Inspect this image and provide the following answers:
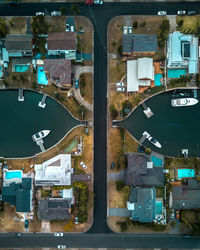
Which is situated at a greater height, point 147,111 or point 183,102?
point 183,102

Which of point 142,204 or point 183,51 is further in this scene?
point 183,51

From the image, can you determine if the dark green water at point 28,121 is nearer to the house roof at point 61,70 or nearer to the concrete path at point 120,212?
the house roof at point 61,70

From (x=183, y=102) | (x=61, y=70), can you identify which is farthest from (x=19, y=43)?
(x=183, y=102)

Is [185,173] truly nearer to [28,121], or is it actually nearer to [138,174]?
[138,174]

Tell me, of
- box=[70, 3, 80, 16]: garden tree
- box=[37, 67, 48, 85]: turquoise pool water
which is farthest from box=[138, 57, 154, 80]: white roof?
box=[37, 67, 48, 85]: turquoise pool water

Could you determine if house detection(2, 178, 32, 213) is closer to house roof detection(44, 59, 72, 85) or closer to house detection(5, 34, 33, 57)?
house roof detection(44, 59, 72, 85)

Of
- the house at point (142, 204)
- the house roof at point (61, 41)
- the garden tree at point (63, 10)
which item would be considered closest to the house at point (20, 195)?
the house at point (142, 204)
